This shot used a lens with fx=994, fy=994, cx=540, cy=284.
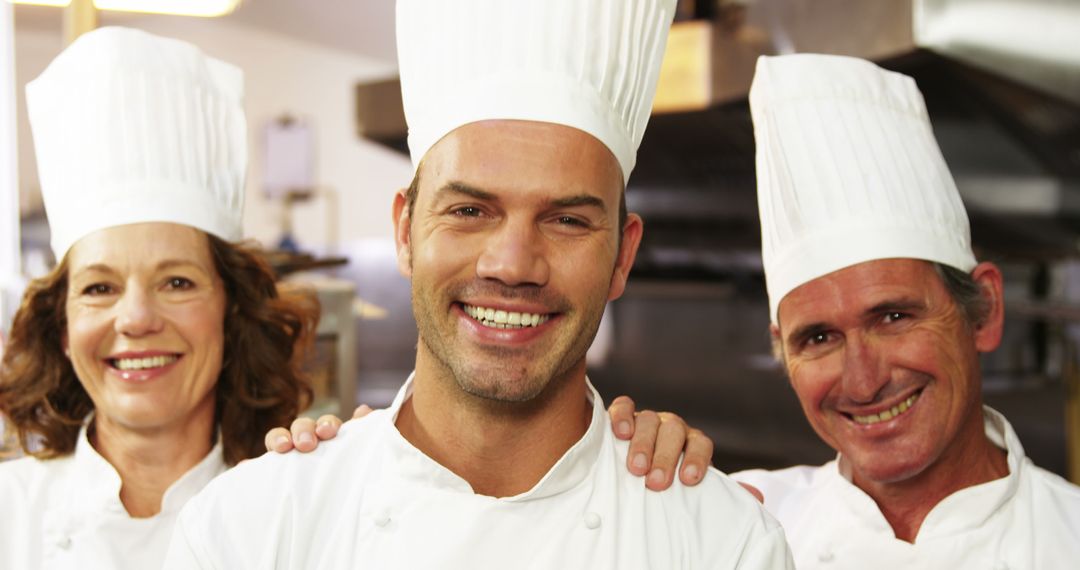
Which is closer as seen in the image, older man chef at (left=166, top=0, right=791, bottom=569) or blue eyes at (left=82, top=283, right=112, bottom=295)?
older man chef at (left=166, top=0, right=791, bottom=569)

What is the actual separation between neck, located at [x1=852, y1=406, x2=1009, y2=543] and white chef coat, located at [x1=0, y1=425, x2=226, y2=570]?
51.6 inches

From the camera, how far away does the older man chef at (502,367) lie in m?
1.32

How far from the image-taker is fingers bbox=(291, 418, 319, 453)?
1469 mm

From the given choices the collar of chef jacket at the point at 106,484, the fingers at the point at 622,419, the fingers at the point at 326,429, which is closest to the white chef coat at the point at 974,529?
the fingers at the point at 622,419

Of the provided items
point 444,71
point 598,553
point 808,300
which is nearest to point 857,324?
point 808,300

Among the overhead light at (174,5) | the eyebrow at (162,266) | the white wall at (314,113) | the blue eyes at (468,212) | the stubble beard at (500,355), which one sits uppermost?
the overhead light at (174,5)

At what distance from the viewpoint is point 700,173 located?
178 inches

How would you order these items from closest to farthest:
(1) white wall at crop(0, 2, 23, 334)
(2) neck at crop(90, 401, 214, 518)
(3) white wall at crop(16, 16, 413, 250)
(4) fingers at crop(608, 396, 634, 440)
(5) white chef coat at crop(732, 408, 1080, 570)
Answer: (4) fingers at crop(608, 396, 634, 440), (5) white chef coat at crop(732, 408, 1080, 570), (2) neck at crop(90, 401, 214, 518), (1) white wall at crop(0, 2, 23, 334), (3) white wall at crop(16, 16, 413, 250)

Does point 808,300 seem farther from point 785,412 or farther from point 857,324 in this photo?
point 785,412

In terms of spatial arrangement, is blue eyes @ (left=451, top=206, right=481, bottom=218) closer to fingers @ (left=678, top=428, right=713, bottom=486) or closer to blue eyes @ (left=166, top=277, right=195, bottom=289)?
fingers @ (left=678, top=428, right=713, bottom=486)

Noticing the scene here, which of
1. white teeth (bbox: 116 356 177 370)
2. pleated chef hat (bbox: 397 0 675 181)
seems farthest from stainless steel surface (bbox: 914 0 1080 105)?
white teeth (bbox: 116 356 177 370)

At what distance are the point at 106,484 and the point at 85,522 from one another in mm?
77

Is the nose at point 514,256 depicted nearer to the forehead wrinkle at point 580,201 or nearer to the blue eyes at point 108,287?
the forehead wrinkle at point 580,201

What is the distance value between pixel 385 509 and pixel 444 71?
2.08 ft
